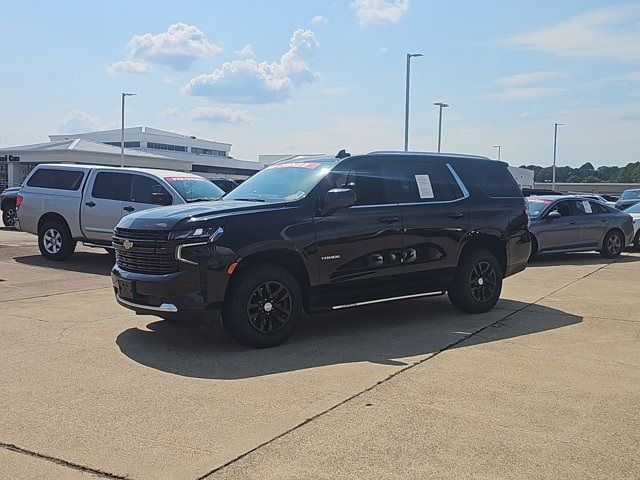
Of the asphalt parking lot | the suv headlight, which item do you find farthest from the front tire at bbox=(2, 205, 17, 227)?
the suv headlight

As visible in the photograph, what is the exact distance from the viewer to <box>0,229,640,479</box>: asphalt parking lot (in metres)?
4.15

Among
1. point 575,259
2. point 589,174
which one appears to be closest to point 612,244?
point 575,259

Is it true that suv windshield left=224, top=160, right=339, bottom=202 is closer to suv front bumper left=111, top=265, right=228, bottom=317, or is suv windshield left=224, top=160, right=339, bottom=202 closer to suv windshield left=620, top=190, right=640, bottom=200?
suv front bumper left=111, top=265, right=228, bottom=317

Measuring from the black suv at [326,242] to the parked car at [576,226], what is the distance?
5.94 metres

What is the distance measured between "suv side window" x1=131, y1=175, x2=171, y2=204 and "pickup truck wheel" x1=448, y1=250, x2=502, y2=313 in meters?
6.88

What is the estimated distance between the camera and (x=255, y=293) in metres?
6.66

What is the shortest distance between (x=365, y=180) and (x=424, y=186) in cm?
91

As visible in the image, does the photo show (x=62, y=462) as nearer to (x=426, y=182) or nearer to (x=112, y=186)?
(x=426, y=182)

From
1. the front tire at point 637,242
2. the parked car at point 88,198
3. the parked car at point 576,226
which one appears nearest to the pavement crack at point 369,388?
the parked car at point 576,226

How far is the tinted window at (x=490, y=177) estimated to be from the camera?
880 cm

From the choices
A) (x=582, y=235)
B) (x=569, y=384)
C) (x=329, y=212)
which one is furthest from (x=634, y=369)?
(x=582, y=235)

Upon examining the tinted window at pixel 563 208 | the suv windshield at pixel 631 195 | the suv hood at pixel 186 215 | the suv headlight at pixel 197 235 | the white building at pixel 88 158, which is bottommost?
the suv headlight at pixel 197 235

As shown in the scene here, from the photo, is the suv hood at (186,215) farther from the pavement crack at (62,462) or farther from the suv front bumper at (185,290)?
the pavement crack at (62,462)

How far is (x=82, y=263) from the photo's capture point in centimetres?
1388
